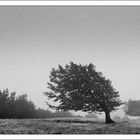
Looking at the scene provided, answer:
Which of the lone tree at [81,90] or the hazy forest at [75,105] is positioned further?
the lone tree at [81,90]

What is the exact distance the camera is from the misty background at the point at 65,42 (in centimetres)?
930

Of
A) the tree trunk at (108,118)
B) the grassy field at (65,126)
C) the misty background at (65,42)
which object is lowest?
the grassy field at (65,126)

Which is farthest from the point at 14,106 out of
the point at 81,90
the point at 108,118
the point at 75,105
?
the point at 108,118

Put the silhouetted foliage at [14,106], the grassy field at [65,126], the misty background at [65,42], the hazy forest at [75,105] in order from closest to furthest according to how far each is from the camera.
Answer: the grassy field at [65,126] < the hazy forest at [75,105] < the silhouetted foliage at [14,106] < the misty background at [65,42]

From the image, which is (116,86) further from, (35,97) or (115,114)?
(35,97)

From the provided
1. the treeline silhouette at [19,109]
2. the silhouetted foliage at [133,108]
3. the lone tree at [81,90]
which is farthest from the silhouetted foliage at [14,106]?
the silhouetted foliage at [133,108]

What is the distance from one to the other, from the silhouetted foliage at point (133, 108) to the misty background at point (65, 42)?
25 cm

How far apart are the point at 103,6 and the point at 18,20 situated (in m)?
2.45

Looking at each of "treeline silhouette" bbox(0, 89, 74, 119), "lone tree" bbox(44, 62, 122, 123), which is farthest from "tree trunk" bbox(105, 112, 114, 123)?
"treeline silhouette" bbox(0, 89, 74, 119)

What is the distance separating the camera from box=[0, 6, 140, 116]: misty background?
9.30m

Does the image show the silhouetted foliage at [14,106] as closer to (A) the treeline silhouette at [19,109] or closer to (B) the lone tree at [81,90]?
(A) the treeline silhouette at [19,109]

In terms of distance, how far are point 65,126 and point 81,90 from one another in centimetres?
119

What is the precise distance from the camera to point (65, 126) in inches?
349

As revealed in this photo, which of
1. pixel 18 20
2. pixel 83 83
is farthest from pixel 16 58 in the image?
pixel 83 83
